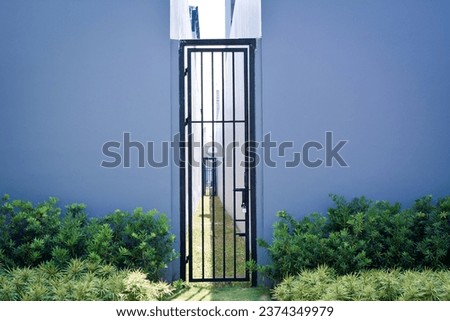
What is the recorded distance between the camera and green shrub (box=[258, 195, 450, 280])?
138 inches

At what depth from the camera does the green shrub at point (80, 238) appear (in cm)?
349

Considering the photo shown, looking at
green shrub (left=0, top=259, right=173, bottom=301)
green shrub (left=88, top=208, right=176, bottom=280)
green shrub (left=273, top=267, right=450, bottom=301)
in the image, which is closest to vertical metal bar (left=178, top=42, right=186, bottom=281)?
green shrub (left=88, top=208, right=176, bottom=280)

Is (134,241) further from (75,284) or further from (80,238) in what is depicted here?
(75,284)

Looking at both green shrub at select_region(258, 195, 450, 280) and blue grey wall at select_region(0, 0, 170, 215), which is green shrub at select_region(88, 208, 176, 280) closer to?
blue grey wall at select_region(0, 0, 170, 215)

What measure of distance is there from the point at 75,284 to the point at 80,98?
1920 mm

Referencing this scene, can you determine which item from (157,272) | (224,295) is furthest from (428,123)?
(157,272)

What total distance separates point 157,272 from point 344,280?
1679mm

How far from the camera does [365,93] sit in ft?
13.6

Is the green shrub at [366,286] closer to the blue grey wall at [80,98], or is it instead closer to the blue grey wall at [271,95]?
the blue grey wall at [271,95]

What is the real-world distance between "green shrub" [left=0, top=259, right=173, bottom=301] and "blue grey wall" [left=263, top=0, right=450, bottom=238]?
6.02ft

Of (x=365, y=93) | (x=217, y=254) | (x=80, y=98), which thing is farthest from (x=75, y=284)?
(x=365, y=93)

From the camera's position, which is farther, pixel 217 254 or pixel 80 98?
pixel 217 254

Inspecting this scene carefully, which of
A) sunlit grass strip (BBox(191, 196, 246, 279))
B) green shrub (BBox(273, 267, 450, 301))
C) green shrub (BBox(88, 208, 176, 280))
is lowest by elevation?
sunlit grass strip (BBox(191, 196, 246, 279))

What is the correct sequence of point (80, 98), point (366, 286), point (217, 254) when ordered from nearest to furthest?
point (366, 286), point (80, 98), point (217, 254)
